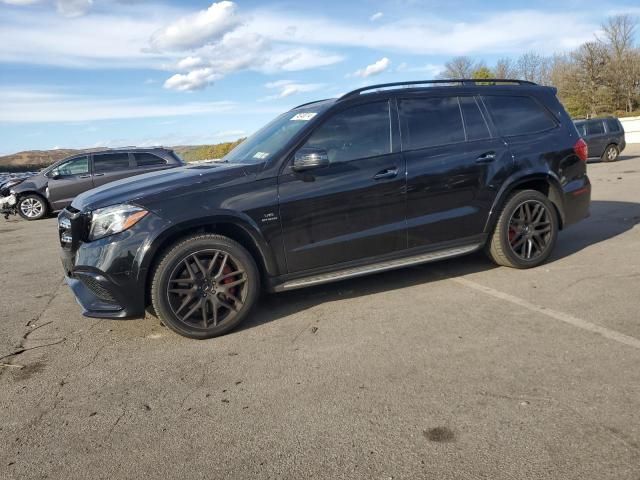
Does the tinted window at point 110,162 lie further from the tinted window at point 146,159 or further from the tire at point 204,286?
the tire at point 204,286

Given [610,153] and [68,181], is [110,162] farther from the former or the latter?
[610,153]

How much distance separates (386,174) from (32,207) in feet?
43.4

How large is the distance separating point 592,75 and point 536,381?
49957 mm

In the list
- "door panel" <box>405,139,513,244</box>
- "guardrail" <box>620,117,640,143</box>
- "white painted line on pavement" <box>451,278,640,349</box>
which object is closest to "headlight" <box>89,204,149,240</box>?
"door panel" <box>405,139,513,244</box>

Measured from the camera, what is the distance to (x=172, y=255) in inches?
157

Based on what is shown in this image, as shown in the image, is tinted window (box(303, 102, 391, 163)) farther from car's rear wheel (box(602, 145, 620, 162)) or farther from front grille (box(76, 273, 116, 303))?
car's rear wheel (box(602, 145, 620, 162))

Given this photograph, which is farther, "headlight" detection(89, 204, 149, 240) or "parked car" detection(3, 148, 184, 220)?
"parked car" detection(3, 148, 184, 220)

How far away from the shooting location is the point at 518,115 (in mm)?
5426

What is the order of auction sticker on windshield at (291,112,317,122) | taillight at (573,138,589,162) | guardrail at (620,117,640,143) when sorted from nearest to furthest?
auction sticker on windshield at (291,112,317,122)
taillight at (573,138,589,162)
guardrail at (620,117,640,143)

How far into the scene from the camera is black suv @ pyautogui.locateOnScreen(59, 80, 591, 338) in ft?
13.1

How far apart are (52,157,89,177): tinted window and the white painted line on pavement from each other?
39.6 feet

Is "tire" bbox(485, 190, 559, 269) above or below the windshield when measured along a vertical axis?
below

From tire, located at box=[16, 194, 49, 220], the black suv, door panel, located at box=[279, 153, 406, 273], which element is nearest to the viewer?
the black suv

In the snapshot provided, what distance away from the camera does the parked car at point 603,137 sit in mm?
19484
